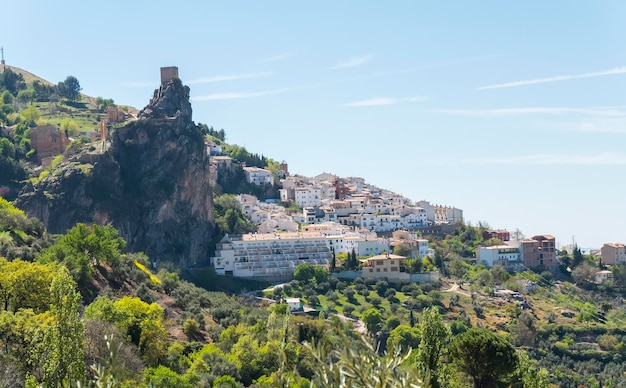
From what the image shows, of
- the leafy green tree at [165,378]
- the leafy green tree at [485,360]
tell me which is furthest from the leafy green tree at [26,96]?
the leafy green tree at [485,360]

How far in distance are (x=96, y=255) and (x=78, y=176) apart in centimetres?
3313

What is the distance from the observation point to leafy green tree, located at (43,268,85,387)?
21.6 metres

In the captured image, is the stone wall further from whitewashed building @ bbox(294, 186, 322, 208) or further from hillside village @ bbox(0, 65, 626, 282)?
whitewashed building @ bbox(294, 186, 322, 208)

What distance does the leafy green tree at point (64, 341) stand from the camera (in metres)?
21.6

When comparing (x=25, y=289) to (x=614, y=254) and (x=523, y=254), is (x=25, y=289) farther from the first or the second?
(x=614, y=254)

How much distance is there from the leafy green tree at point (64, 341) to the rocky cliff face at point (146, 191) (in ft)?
170

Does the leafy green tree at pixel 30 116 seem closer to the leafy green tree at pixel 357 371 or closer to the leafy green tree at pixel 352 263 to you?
the leafy green tree at pixel 352 263

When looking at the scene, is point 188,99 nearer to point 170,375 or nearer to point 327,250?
point 327,250

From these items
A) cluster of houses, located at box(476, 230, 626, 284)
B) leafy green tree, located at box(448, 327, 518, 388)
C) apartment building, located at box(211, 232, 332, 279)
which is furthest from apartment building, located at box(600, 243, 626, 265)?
leafy green tree, located at box(448, 327, 518, 388)

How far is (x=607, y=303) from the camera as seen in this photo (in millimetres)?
78250

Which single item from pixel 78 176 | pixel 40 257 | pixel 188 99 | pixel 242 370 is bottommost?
pixel 242 370

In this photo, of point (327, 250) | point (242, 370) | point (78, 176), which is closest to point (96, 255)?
point (242, 370)

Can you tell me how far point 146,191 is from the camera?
7888 centimetres

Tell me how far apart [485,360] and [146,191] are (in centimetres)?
5165
